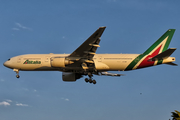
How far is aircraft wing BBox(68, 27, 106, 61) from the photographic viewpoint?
33188 mm

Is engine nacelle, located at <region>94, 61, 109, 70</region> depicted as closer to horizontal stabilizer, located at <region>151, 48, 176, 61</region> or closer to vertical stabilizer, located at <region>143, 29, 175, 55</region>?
vertical stabilizer, located at <region>143, 29, 175, 55</region>

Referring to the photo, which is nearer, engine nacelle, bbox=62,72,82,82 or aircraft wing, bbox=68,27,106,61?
aircraft wing, bbox=68,27,106,61

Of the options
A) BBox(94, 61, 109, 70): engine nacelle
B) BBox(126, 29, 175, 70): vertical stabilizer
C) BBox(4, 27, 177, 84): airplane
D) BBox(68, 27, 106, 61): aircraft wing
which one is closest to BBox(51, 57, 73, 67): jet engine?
BBox(4, 27, 177, 84): airplane

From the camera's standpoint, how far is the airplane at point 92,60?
1446 inches

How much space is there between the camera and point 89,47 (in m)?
35.8

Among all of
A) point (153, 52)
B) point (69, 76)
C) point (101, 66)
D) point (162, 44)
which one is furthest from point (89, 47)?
point (162, 44)

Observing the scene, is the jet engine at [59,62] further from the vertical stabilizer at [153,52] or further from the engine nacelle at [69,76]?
the vertical stabilizer at [153,52]

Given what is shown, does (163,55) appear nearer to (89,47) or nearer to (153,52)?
Result: (153,52)

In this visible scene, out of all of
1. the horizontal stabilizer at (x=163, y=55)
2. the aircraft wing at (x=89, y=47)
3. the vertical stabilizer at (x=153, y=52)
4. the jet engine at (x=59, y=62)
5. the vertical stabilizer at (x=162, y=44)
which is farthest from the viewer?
the vertical stabilizer at (x=162, y=44)

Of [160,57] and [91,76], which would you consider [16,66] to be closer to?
[91,76]

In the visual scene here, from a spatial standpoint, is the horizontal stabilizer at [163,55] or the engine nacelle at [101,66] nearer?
the horizontal stabilizer at [163,55]

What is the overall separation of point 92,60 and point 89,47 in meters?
2.72

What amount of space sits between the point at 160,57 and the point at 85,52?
10191mm

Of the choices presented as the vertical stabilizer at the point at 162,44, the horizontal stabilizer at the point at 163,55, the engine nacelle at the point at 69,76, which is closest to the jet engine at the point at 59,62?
the engine nacelle at the point at 69,76
